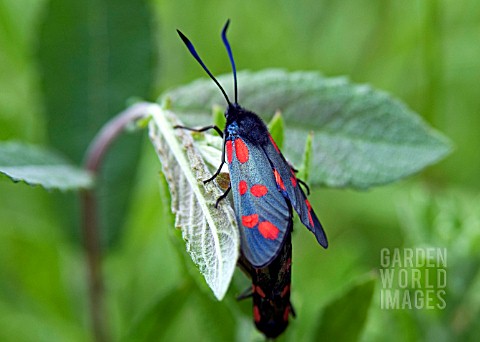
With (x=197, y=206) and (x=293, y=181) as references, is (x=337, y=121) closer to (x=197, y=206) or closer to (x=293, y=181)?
(x=293, y=181)

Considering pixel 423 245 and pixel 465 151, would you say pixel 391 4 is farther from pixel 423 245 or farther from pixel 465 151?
pixel 423 245

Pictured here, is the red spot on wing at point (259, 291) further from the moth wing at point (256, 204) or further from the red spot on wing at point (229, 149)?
the red spot on wing at point (229, 149)

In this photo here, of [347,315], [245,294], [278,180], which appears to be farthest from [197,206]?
[347,315]

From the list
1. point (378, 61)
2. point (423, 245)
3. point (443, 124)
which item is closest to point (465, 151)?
point (443, 124)

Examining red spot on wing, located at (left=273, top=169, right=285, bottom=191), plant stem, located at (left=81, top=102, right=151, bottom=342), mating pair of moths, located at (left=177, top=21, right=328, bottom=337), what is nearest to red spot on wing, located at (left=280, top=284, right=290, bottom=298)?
mating pair of moths, located at (left=177, top=21, right=328, bottom=337)

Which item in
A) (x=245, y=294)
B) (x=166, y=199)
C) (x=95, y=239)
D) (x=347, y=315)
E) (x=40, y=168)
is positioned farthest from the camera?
(x=95, y=239)

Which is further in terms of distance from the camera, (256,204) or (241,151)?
(241,151)

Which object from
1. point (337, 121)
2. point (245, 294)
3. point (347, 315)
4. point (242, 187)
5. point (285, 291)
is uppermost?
point (242, 187)

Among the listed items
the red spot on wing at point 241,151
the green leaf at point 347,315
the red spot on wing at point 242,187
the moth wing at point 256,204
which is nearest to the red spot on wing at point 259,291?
the moth wing at point 256,204
